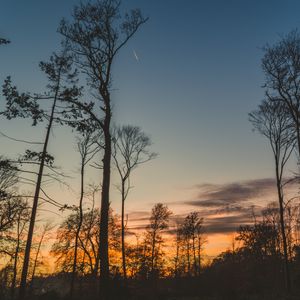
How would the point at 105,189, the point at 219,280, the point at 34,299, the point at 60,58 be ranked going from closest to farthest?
the point at 105,189, the point at 60,58, the point at 34,299, the point at 219,280

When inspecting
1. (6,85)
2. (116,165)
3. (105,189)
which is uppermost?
(116,165)

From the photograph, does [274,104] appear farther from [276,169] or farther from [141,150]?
[141,150]

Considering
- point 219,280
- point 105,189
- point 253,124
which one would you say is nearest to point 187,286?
point 219,280

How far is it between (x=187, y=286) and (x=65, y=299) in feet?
50.2

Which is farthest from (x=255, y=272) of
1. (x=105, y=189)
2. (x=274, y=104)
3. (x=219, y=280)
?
(x=105, y=189)

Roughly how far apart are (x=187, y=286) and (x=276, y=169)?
54.2ft

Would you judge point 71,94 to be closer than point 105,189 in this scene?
No

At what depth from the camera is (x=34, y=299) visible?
2258 cm

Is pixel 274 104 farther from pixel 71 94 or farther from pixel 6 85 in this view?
pixel 6 85

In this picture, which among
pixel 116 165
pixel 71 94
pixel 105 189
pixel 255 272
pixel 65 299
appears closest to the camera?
pixel 105 189

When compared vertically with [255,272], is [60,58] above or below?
above

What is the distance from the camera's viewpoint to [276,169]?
23203 mm

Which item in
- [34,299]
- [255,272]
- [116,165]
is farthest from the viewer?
[255,272]

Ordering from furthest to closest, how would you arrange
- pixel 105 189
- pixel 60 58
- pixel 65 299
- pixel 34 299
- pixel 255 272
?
pixel 255 272
pixel 34 299
pixel 65 299
pixel 60 58
pixel 105 189
